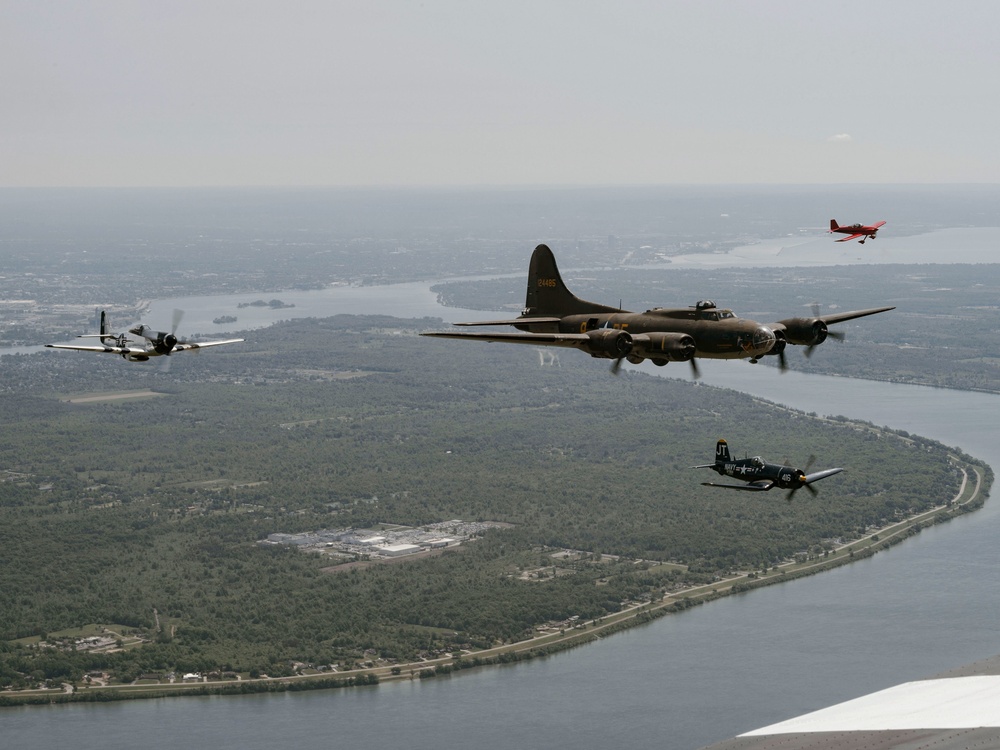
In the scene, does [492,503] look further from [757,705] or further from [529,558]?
[757,705]

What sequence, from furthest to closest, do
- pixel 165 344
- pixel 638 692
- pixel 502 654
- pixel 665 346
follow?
pixel 502 654 < pixel 638 692 < pixel 165 344 < pixel 665 346

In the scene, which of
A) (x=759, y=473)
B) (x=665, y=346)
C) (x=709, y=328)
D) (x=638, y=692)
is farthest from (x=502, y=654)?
(x=665, y=346)

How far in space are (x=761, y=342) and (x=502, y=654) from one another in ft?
242

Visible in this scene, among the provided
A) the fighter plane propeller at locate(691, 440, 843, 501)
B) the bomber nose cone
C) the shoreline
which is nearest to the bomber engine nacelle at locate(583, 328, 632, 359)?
the bomber nose cone

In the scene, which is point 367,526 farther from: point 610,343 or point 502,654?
point 610,343

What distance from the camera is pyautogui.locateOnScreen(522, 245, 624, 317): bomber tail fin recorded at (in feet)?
190

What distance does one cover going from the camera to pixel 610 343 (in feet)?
152

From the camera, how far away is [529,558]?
140m

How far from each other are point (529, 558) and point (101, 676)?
46115 mm

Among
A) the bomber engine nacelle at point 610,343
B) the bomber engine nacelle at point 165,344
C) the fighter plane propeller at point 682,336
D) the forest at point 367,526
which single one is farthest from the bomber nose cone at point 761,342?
the forest at point 367,526

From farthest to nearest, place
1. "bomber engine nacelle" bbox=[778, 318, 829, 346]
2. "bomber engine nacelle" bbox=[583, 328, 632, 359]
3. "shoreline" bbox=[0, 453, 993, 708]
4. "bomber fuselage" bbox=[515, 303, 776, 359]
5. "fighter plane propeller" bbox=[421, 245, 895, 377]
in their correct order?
"shoreline" bbox=[0, 453, 993, 708] < "bomber engine nacelle" bbox=[778, 318, 829, 346] < "bomber fuselage" bbox=[515, 303, 776, 359] < "fighter plane propeller" bbox=[421, 245, 895, 377] < "bomber engine nacelle" bbox=[583, 328, 632, 359]

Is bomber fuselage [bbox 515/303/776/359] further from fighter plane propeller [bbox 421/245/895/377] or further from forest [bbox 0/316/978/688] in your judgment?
forest [bbox 0/316/978/688]

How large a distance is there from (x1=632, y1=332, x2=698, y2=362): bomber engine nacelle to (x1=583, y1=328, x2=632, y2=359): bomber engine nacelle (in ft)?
1.37

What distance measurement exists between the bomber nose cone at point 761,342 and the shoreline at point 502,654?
7074 cm
